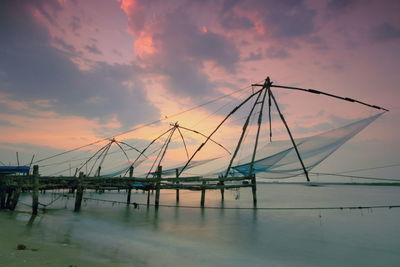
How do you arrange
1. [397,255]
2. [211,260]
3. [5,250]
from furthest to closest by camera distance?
1. [397,255]
2. [211,260]
3. [5,250]

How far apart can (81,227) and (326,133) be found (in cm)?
1070

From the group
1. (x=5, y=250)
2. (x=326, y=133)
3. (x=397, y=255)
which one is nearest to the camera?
(x=5, y=250)

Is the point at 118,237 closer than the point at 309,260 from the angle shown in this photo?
No

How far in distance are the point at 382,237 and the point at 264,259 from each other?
798 centimetres

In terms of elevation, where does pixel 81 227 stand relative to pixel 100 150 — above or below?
below

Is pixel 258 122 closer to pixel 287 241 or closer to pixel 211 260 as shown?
pixel 287 241

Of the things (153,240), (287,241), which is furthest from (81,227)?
(287,241)

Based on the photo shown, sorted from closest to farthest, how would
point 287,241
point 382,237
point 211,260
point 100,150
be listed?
point 211,260
point 287,241
point 382,237
point 100,150

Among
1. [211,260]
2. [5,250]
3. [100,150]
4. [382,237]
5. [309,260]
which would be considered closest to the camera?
[5,250]

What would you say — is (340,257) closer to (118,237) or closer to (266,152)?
(266,152)

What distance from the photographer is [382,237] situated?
39.0ft

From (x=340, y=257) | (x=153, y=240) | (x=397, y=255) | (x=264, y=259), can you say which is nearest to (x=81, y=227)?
(x=153, y=240)

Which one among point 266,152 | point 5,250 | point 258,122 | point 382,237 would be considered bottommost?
point 382,237

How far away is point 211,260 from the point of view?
7.09 meters
